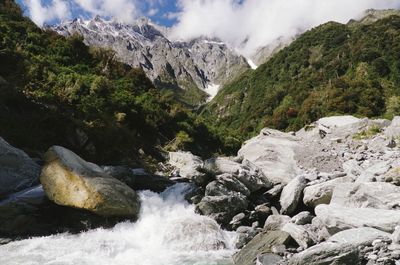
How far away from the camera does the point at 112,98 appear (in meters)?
28.6

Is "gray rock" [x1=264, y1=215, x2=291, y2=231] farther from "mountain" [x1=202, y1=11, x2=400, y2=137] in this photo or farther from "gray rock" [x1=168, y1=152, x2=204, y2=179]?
"mountain" [x1=202, y1=11, x2=400, y2=137]

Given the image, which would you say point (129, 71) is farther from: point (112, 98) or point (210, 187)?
point (210, 187)

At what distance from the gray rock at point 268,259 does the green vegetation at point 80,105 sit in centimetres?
1158

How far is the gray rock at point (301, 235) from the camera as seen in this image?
11.7m

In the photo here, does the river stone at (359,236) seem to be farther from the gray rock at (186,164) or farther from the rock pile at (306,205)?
the gray rock at (186,164)

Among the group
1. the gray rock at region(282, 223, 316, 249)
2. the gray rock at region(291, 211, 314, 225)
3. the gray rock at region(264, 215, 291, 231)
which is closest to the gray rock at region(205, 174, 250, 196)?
the gray rock at region(264, 215, 291, 231)

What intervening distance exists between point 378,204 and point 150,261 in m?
7.33

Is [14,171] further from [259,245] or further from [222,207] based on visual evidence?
[259,245]

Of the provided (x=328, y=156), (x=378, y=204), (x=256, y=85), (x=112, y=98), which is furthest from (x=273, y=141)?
(x=256, y=85)

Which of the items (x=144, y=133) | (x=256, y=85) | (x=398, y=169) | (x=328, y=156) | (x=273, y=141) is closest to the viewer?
(x=398, y=169)

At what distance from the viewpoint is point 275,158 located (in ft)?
76.3

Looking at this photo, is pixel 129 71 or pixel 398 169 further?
pixel 129 71

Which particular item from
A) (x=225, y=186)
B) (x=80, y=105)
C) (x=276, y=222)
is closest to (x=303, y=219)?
(x=276, y=222)

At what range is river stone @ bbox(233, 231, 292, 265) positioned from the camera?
38.1 ft
